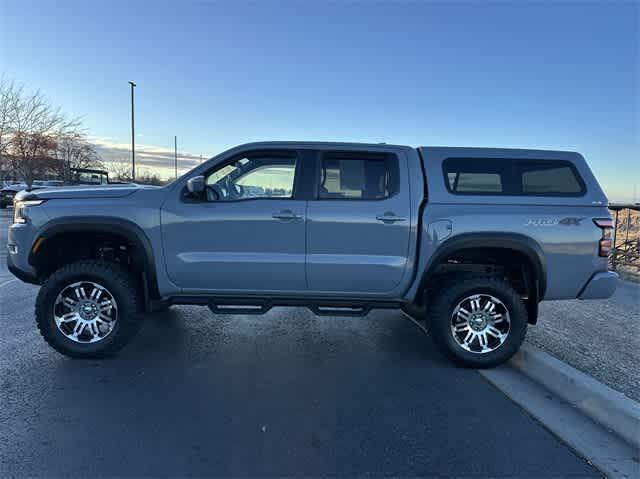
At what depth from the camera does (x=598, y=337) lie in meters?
4.21

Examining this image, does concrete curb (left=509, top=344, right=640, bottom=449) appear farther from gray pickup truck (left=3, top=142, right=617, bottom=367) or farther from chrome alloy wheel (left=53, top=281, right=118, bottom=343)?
chrome alloy wheel (left=53, top=281, right=118, bottom=343)

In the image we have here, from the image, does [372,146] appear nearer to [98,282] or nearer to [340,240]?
[340,240]

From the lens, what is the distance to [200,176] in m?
3.54

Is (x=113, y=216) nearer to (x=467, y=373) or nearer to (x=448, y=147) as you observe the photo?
(x=448, y=147)

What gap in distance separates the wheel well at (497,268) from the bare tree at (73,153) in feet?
101

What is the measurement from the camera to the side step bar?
3.67 metres

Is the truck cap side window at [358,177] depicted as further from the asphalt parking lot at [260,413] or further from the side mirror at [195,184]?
the asphalt parking lot at [260,413]

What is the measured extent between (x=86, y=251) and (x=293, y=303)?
2.26 m

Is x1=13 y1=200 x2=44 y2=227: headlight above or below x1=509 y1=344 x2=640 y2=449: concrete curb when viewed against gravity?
above

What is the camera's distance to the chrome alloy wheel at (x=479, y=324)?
3609mm

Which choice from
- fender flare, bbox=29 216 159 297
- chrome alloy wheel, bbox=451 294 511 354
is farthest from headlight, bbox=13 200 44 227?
chrome alloy wheel, bbox=451 294 511 354

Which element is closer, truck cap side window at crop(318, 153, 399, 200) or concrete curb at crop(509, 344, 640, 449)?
concrete curb at crop(509, 344, 640, 449)

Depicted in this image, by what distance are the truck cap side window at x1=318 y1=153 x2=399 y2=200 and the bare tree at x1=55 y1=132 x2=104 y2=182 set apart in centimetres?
3009

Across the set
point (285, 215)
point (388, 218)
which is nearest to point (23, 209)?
point (285, 215)
